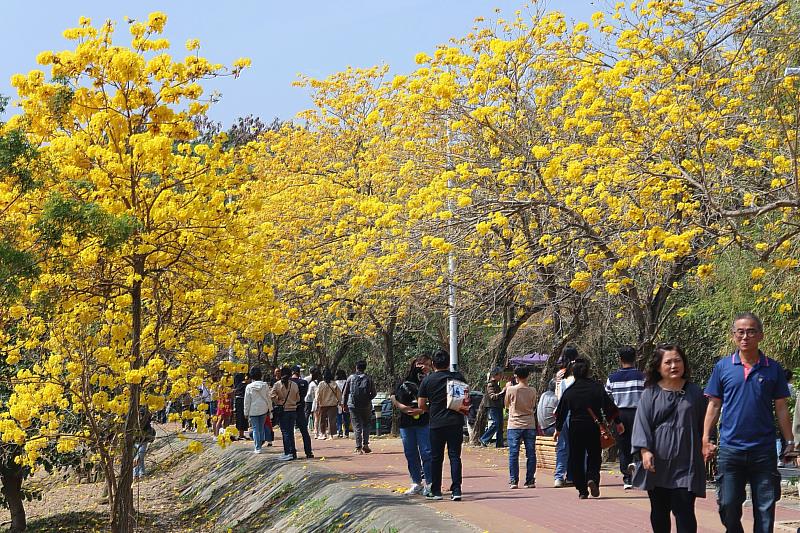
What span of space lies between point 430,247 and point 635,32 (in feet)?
13.6

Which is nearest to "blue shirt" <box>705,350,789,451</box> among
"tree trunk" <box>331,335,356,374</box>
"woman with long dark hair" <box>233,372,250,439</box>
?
"woman with long dark hair" <box>233,372,250,439</box>

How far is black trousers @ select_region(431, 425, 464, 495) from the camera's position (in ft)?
40.7

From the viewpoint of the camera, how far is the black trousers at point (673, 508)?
24.6 ft

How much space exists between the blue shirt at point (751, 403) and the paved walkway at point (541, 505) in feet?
9.14

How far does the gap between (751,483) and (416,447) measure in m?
6.31

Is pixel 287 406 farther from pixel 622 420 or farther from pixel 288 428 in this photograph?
pixel 622 420

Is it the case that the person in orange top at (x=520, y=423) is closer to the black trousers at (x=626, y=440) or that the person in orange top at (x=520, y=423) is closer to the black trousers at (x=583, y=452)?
the black trousers at (x=626, y=440)

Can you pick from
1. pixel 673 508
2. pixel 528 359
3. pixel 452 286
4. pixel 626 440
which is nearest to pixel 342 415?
pixel 452 286

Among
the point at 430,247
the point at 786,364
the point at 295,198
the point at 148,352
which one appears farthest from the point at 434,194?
the point at 295,198

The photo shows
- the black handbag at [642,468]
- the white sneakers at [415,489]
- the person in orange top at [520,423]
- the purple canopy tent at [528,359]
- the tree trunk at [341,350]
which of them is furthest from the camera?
the purple canopy tent at [528,359]

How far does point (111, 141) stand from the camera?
12.1 metres

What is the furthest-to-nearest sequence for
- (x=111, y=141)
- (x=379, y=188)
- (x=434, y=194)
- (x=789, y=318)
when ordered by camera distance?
(x=379, y=188) < (x=789, y=318) < (x=434, y=194) < (x=111, y=141)

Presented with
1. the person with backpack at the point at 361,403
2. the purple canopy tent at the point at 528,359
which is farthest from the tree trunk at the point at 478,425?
the purple canopy tent at the point at 528,359

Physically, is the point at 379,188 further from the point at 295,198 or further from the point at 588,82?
the point at 588,82
